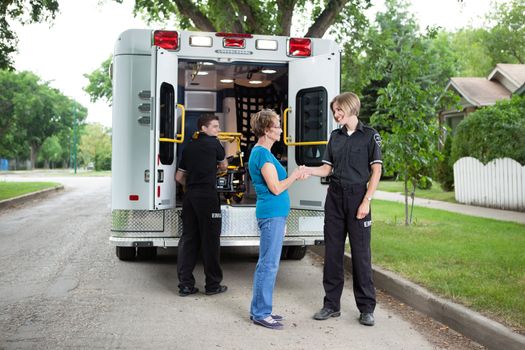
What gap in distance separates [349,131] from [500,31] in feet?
182

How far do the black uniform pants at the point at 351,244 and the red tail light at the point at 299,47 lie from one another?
2.47 m

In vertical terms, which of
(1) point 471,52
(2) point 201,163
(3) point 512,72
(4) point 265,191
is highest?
(1) point 471,52

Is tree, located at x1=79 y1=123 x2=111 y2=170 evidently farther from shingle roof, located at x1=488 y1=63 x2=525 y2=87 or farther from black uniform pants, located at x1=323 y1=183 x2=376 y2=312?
black uniform pants, located at x1=323 y1=183 x2=376 y2=312

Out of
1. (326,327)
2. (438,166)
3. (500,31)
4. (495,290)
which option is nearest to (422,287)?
(495,290)

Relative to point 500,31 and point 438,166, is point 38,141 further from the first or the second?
point 438,166

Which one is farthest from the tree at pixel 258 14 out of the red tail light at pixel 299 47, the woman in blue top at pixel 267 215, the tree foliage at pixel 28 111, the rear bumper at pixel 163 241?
the tree foliage at pixel 28 111

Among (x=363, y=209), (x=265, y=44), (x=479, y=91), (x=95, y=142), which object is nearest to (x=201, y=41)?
(x=265, y=44)

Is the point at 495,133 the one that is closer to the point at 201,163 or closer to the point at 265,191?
the point at 201,163

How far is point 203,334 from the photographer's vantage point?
17.5 ft

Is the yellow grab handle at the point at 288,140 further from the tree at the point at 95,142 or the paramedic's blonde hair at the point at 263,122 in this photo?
the tree at the point at 95,142

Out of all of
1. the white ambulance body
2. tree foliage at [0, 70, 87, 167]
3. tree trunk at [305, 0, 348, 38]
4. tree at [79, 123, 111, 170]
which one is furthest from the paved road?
tree at [79, 123, 111, 170]

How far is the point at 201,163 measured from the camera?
680 cm

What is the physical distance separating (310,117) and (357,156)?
87.1 inches

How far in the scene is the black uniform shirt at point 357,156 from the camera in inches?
225
